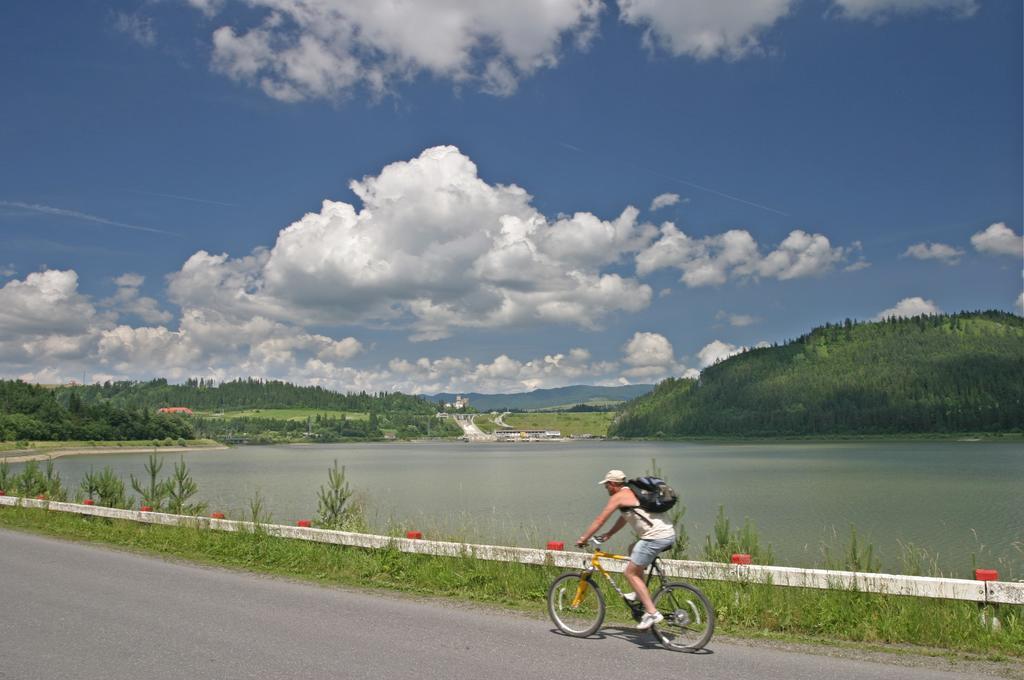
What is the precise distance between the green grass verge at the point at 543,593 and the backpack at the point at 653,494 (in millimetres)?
2468

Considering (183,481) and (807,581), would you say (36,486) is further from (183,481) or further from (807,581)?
(807,581)

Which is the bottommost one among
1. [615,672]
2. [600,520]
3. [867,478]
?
[867,478]

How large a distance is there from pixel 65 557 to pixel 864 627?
1640cm

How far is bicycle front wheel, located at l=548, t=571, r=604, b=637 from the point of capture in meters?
9.79

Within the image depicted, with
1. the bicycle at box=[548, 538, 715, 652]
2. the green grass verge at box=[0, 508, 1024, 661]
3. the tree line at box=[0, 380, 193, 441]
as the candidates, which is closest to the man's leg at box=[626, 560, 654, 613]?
the bicycle at box=[548, 538, 715, 652]

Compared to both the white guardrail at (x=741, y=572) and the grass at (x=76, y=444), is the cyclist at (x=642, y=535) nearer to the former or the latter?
the white guardrail at (x=741, y=572)

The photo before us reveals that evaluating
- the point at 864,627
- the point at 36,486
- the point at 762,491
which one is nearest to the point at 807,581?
the point at 864,627

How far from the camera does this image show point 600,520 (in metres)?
9.35

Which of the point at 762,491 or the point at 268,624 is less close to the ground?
the point at 268,624

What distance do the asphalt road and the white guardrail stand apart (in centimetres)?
160

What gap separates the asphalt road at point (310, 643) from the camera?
800cm

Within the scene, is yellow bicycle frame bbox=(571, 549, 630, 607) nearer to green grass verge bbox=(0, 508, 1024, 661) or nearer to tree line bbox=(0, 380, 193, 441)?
green grass verge bbox=(0, 508, 1024, 661)

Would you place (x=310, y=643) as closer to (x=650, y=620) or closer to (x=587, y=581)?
(x=587, y=581)

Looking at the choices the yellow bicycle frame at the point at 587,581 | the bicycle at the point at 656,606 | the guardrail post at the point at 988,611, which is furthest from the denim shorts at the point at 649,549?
the guardrail post at the point at 988,611
